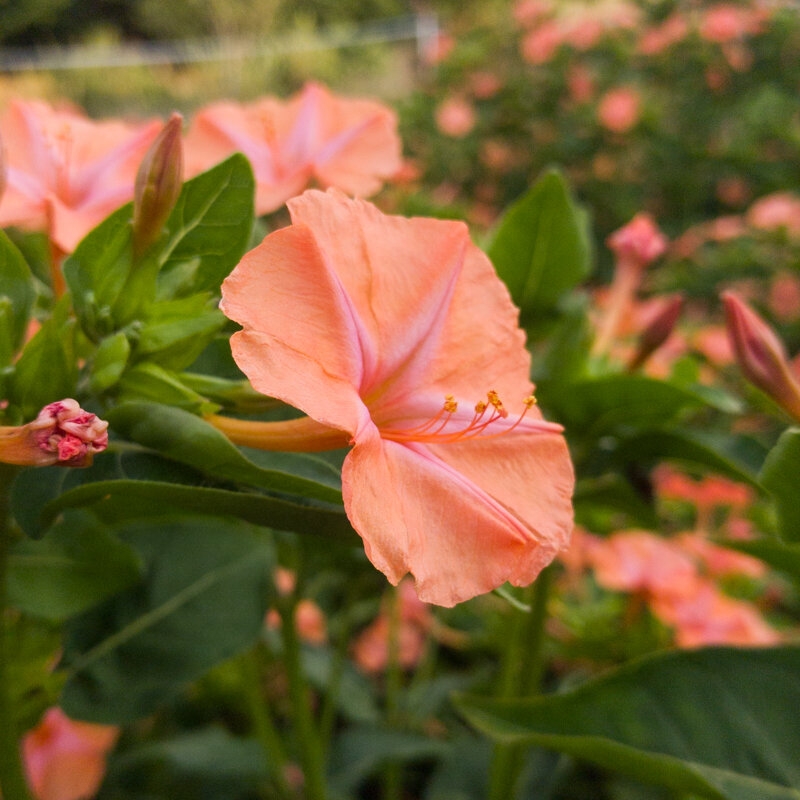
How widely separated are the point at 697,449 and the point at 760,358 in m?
0.15

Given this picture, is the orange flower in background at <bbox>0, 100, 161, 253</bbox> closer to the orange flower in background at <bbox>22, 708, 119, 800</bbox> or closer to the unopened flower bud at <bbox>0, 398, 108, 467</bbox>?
the unopened flower bud at <bbox>0, 398, 108, 467</bbox>

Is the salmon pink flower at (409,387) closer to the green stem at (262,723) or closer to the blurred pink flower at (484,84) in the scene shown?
the green stem at (262,723)

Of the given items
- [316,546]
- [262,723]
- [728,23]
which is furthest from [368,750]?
[728,23]

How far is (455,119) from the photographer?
13.2 ft

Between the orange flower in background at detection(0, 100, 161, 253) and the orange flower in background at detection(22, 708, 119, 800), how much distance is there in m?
0.68

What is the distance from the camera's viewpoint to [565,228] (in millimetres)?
972

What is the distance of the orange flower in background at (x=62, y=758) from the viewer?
39.0 inches

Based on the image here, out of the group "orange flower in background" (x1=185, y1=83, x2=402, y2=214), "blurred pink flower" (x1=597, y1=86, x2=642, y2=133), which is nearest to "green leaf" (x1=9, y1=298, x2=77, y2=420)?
"orange flower in background" (x1=185, y1=83, x2=402, y2=214)

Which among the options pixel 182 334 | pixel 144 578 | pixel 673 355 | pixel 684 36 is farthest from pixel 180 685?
pixel 684 36

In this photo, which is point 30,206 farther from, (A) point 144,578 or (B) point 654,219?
(B) point 654,219

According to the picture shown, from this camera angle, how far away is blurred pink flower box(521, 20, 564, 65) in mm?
3820

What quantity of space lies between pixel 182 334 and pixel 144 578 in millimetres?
477

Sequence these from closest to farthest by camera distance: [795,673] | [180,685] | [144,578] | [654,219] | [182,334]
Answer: [182,334] → [795,673] → [180,685] → [144,578] → [654,219]

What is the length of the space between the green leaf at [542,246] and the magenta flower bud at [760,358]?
0.85 ft
